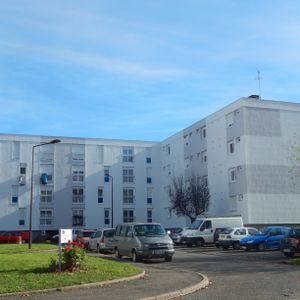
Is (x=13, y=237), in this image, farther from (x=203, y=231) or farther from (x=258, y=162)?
(x=258, y=162)

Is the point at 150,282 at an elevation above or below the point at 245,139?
below

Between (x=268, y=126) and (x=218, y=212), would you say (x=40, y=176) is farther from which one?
(x=268, y=126)

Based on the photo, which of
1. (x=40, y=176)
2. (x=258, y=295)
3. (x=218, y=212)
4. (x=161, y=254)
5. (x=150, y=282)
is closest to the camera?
(x=258, y=295)

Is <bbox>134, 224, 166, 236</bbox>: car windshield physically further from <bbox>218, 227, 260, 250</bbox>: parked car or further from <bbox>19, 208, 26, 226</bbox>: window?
<bbox>19, 208, 26, 226</bbox>: window

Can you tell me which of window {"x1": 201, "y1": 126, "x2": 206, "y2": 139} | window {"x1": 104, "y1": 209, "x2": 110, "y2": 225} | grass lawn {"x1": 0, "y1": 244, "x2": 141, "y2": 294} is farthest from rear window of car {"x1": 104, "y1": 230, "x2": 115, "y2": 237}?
window {"x1": 104, "y1": 209, "x2": 110, "y2": 225}

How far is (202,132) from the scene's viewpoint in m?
58.9

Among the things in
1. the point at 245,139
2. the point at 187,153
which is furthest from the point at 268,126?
the point at 187,153

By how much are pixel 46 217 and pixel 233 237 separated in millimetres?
36796

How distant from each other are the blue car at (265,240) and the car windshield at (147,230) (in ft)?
31.3

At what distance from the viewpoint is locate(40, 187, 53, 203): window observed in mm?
65875

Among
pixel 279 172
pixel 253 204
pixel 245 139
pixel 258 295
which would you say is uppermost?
pixel 245 139

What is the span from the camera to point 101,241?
31750 mm

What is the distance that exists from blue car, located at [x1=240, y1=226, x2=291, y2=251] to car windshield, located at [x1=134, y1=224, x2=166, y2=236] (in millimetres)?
9543

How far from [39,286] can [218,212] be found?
42576mm
